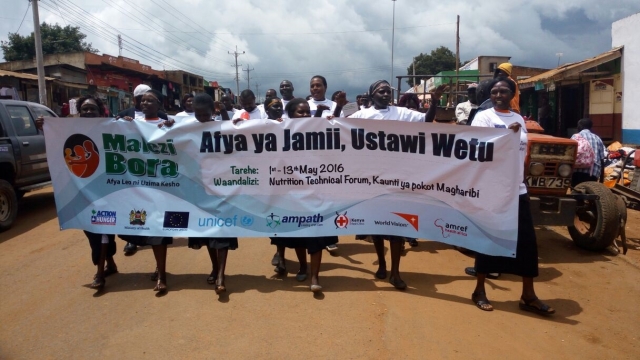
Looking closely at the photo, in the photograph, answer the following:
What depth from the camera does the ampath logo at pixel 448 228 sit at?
4242mm

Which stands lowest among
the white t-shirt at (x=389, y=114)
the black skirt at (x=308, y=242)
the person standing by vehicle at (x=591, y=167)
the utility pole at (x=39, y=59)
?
the black skirt at (x=308, y=242)

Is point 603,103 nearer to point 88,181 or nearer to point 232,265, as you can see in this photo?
point 232,265

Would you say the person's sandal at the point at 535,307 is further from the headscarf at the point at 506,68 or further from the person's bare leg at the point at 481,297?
the headscarf at the point at 506,68

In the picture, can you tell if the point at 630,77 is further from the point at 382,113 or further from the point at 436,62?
the point at 436,62

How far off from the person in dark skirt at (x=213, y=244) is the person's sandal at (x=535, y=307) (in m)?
2.76

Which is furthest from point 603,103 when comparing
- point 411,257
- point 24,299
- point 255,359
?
Answer: point 24,299

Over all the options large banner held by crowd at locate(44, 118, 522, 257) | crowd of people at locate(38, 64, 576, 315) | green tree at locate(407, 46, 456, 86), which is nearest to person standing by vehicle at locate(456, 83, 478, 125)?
crowd of people at locate(38, 64, 576, 315)

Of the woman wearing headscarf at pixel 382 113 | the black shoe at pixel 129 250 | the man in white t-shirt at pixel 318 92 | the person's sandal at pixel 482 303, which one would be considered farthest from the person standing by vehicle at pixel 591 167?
the black shoe at pixel 129 250

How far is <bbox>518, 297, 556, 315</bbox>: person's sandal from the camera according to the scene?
13.0ft

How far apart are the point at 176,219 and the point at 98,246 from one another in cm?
87

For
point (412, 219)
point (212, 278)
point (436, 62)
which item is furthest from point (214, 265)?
point (436, 62)

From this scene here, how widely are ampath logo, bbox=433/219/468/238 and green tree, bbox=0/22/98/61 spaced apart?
150 ft

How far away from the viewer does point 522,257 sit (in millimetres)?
4043

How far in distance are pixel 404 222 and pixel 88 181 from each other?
128 inches
